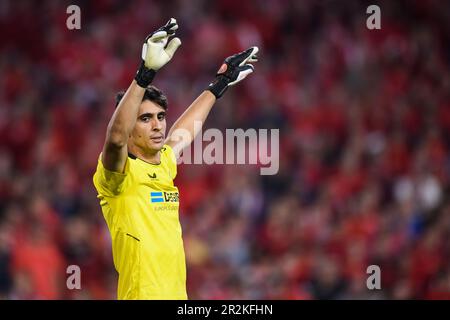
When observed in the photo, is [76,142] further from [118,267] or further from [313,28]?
[118,267]

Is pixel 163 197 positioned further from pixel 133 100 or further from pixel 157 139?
pixel 133 100

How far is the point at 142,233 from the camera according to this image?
194 inches

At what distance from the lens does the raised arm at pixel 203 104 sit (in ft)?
18.4

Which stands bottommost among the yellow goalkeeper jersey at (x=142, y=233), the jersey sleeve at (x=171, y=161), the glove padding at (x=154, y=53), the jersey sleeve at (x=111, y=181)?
the yellow goalkeeper jersey at (x=142, y=233)

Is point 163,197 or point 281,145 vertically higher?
point 281,145

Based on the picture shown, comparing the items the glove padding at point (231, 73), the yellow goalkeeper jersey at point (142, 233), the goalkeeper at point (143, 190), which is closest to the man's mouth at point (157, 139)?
the goalkeeper at point (143, 190)

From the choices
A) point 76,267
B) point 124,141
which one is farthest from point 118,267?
point 76,267

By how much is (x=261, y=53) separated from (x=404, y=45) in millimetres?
1614

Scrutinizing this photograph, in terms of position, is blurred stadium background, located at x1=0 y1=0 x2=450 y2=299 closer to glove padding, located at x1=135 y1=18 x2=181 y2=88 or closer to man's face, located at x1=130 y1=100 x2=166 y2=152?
man's face, located at x1=130 y1=100 x2=166 y2=152

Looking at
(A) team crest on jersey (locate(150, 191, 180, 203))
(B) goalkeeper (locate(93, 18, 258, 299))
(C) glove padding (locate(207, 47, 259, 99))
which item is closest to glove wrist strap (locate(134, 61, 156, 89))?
(B) goalkeeper (locate(93, 18, 258, 299))

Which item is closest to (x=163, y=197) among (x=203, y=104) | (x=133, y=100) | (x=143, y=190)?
(x=143, y=190)

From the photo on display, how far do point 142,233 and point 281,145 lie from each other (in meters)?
5.29

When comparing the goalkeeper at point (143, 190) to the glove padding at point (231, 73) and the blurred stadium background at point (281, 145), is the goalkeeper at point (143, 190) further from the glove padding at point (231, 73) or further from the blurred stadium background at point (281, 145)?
the blurred stadium background at point (281, 145)

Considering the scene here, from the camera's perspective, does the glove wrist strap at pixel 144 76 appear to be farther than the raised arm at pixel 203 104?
No
